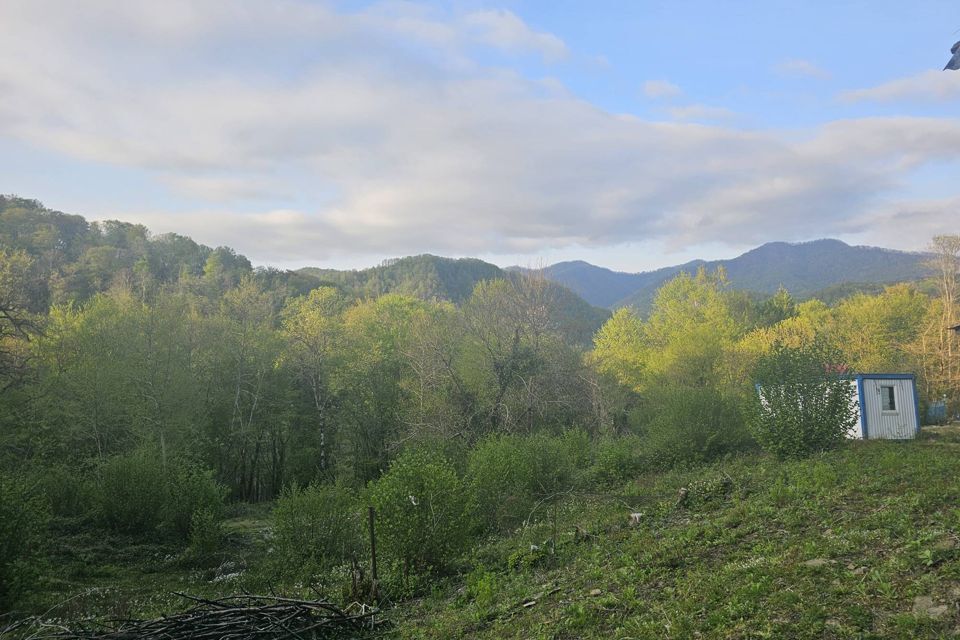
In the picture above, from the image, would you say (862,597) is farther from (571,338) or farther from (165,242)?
(165,242)

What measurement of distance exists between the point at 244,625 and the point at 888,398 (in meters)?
24.4

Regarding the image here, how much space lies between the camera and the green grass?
5664mm

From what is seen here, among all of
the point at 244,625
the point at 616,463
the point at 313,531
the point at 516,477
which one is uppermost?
the point at 244,625

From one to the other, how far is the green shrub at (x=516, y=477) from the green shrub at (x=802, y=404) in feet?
19.1

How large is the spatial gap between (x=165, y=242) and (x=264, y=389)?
222ft

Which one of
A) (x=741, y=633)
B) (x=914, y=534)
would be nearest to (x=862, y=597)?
(x=741, y=633)

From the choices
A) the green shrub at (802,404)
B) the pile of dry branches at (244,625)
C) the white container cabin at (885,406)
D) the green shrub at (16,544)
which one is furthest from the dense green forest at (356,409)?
the white container cabin at (885,406)

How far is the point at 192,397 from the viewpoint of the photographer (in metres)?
27.9

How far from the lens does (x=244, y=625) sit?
6660 mm

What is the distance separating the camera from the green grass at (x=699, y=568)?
5664 mm

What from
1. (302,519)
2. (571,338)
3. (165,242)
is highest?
(165,242)

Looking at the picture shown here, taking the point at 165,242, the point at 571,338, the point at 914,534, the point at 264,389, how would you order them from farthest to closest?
the point at 165,242 → the point at 571,338 → the point at 264,389 → the point at 914,534

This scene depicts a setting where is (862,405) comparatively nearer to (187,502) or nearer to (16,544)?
(187,502)

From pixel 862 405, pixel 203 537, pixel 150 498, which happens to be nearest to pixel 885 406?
pixel 862 405
